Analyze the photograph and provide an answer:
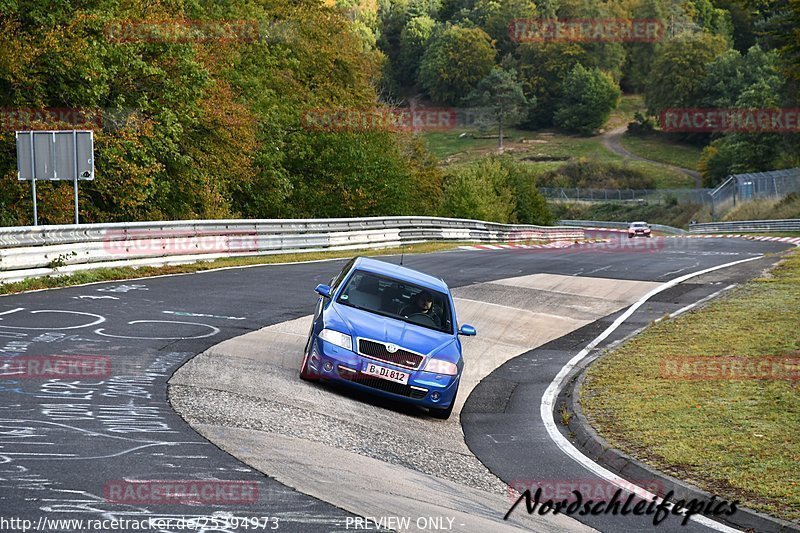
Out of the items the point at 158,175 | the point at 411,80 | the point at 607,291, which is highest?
the point at 411,80

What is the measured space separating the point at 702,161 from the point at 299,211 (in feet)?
286

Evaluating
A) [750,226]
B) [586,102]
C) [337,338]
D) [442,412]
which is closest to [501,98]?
[586,102]

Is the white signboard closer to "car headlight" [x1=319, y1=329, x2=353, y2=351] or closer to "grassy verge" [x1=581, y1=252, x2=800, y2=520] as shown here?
"car headlight" [x1=319, y1=329, x2=353, y2=351]

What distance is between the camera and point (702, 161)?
122 m

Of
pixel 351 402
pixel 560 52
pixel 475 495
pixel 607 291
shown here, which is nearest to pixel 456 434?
pixel 351 402

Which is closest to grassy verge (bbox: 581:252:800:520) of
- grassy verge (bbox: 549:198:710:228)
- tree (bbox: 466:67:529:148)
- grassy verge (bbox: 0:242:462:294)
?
grassy verge (bbox: 0:242:462:294)

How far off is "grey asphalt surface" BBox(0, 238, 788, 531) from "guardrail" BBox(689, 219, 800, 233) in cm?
4701

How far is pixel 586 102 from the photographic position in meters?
161

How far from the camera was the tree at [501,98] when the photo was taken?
158250mm

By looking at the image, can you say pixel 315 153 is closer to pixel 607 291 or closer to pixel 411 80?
pixel 607 291

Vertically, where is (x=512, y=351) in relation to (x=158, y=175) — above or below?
below

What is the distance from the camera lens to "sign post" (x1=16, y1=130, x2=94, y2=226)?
1977 centimetres

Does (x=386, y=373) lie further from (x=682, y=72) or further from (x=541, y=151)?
(x=682, y=72)

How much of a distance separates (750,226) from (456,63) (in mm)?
108385
